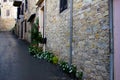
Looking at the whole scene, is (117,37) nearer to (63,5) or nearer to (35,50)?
(63,5)

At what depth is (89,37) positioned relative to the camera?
7.13 meters

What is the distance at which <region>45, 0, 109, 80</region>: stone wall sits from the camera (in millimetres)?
6168

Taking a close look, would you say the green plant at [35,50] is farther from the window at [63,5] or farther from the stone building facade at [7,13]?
the stone building facade at [7,13]

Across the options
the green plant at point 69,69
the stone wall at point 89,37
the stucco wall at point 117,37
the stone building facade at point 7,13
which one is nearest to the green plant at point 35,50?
the stone wall at point 89,37

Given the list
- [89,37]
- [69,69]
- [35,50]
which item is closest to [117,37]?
[89,37]

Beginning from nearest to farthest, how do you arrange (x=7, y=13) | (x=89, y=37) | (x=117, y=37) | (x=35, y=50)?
(x=117, y=37)
(x=89, y=37)
(x=35, y=50)
(x=7, y=13)

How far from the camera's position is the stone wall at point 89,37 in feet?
20.2

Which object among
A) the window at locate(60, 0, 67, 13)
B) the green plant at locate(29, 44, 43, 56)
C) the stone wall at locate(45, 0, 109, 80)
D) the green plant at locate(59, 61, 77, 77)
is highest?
the window at locate(60, 0, 67, 13)

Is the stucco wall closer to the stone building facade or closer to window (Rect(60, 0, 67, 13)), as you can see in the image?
window (Rect(60, 0, 67, 13))

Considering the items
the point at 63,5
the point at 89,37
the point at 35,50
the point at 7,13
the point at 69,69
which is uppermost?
the point at 7,13

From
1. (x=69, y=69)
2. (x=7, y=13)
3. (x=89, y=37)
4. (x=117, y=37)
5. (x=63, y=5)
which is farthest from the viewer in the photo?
(x=7, y=13)

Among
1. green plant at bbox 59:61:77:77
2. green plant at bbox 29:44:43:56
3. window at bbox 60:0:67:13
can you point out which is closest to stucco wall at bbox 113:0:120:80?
green plant at bbox 59:61:77:77

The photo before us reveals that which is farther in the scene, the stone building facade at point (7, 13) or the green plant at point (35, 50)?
the stone building facade at point (7, 13)

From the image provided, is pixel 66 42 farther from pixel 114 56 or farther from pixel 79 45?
pixel 114 56
